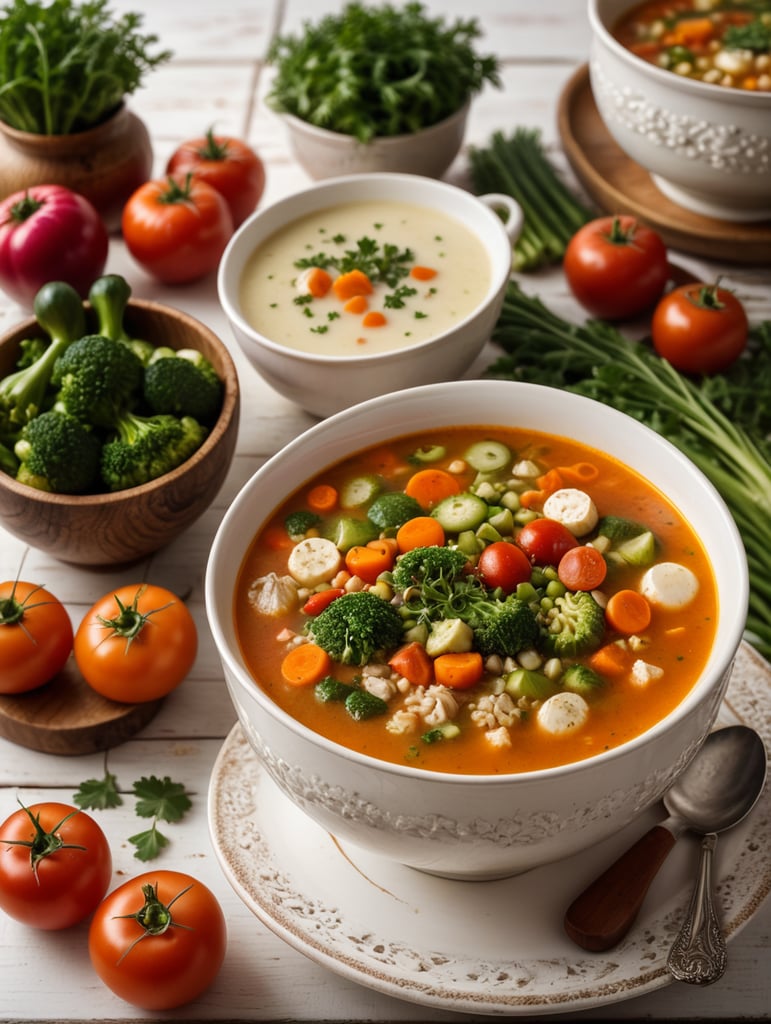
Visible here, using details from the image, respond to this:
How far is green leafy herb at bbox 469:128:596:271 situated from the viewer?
3.89 m

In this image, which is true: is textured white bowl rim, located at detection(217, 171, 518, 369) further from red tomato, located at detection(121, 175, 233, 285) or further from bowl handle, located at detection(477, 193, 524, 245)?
red tomato, located at detection(121, 175, 233, 285)

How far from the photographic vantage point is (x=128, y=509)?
2.76 meters

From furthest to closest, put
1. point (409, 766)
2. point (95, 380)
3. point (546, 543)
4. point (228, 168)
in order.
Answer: point (228, 168) → point (95, 380) → point (546, 543) → point (409, 766)

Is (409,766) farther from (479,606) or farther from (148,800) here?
(148,800)

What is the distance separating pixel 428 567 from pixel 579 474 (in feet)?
1.53

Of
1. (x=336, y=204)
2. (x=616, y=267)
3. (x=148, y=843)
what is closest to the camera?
(x=148, y=843)

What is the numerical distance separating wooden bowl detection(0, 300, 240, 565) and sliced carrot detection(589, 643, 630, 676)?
1.15 m

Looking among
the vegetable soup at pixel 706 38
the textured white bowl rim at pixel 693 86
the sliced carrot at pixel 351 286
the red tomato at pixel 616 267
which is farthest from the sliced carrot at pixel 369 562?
the vegetable soup at pixel 706 38

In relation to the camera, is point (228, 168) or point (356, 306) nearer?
point (356, 306)

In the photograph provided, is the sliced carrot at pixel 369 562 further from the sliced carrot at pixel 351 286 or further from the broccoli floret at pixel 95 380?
the sliced carrot at pixel 351 286

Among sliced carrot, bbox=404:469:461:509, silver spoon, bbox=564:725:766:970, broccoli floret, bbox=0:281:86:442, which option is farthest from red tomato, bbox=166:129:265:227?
silver spoon, bbox=564:725:766:970

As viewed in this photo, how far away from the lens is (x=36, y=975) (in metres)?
2.25

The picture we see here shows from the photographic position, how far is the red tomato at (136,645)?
2.55 metres

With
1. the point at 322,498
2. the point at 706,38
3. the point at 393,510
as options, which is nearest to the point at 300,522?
the point at 322,498
